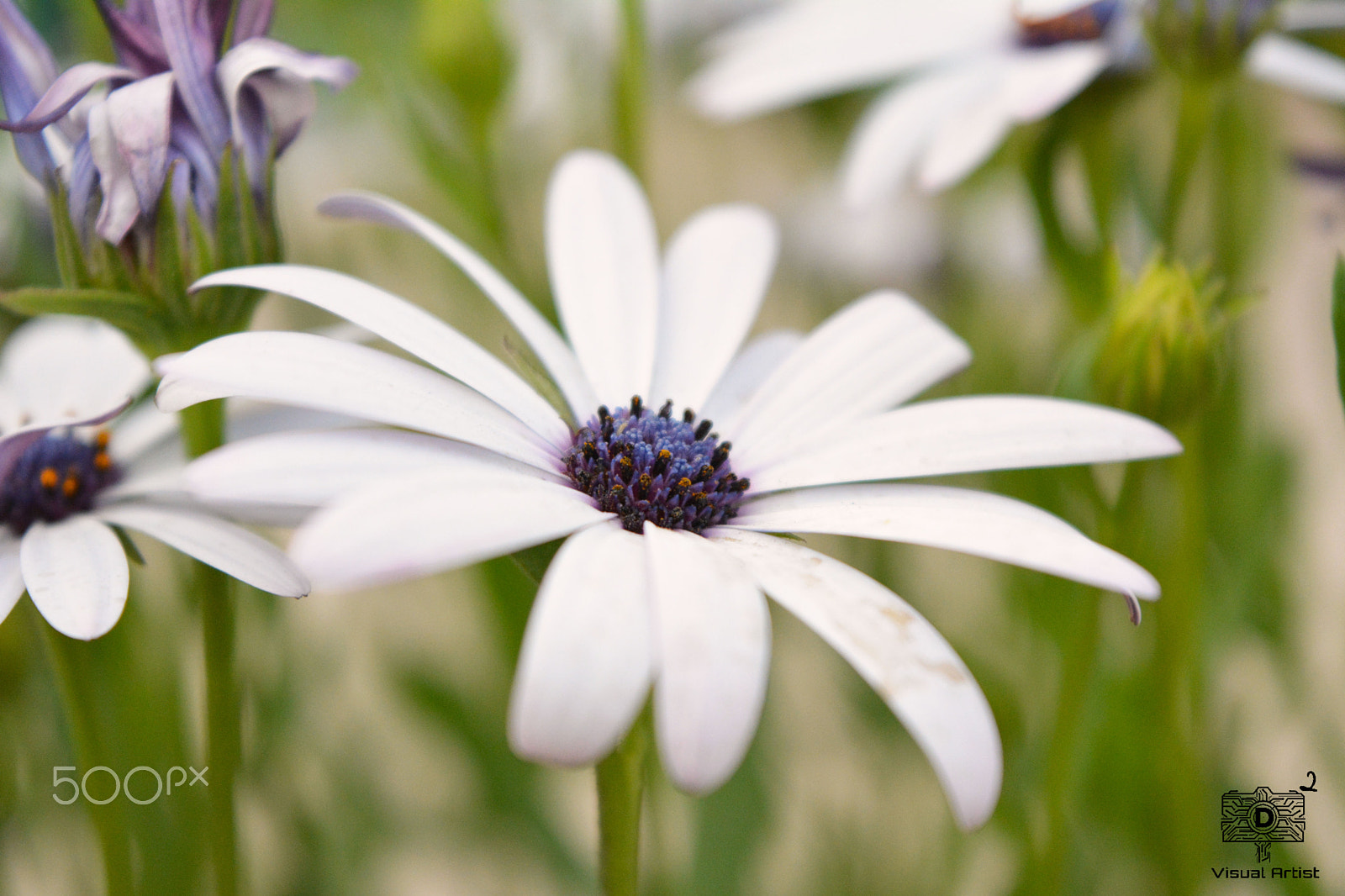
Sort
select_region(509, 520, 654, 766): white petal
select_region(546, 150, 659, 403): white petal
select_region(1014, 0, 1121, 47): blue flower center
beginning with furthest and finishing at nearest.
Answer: select_region(1014, 0, 1121, 47): blue flower center < select_region(546, 150, 659, 403): white petal < select_region(509, 520, 654, 766): white petal

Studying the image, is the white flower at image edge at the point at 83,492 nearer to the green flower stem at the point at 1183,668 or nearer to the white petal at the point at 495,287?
the white petal at the point at 495,287

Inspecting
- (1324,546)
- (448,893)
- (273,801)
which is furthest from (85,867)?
(1324,546)

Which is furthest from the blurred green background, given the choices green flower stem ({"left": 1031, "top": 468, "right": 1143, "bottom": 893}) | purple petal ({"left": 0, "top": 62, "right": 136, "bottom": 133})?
purple petal ({"left": 0, "top": 62, "right": 136, "bottom": 133})

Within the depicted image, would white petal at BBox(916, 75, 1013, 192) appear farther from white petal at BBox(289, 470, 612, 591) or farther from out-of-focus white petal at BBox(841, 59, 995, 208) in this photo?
white petal at BBox(289, 470, 612, 591)

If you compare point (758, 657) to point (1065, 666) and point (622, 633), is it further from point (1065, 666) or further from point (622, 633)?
point (1065, 666)

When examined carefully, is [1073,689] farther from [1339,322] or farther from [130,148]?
[130,148]

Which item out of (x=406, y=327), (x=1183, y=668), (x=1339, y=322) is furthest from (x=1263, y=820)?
(x=406, y=327)
